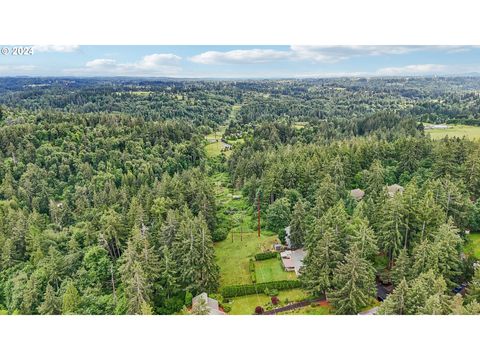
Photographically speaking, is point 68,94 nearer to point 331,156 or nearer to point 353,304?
point 331,156

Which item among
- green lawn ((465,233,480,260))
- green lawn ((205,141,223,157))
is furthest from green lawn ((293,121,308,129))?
green lawn ((465,233,480,260))

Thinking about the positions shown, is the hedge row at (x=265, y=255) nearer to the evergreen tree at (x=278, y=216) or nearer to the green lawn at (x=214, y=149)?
the evergreen tree at (x=278, y=216)

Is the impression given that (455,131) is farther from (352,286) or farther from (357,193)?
(352,286)

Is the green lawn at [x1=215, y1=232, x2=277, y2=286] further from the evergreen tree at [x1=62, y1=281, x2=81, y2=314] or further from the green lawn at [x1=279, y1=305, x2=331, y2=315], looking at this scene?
the evergreen tree at [x1=62, y1=281, x2=81, y2=314]

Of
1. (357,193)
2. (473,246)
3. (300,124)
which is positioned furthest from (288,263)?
(300,124)

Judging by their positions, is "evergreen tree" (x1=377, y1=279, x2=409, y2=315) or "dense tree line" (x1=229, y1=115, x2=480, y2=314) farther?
"dense tree line" (x1=229, y1=115, x2=480, y2=314)

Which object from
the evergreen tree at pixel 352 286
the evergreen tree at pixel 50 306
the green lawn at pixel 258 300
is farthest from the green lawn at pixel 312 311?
the evergreen tree at pixel 50 306
